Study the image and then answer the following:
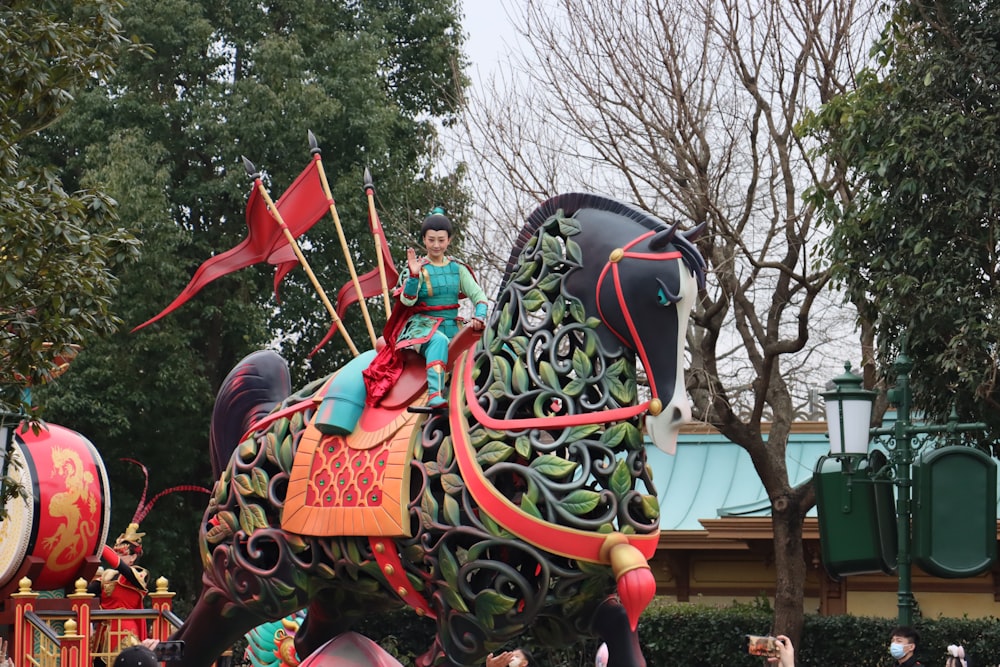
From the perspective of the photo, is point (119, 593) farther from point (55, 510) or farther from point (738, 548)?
point (738, 548)

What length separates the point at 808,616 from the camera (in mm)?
16781

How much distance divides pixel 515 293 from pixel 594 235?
0.53 meters

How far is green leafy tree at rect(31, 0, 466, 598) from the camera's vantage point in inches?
750

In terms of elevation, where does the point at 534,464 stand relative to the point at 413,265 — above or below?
below

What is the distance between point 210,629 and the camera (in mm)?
8500

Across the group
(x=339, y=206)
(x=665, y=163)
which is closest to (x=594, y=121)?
(x=665, y=163)

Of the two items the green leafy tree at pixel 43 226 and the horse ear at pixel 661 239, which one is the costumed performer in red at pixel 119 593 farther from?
the horse ear at pixel 661 239

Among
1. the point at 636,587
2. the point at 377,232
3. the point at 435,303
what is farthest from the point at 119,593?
the point at 636,587

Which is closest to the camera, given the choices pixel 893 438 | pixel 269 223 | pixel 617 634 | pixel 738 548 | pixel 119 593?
pixel 617 634

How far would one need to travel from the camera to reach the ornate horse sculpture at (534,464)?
23.0ft

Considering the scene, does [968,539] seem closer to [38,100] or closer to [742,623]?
[38,100]

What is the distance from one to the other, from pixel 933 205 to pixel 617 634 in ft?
22.3

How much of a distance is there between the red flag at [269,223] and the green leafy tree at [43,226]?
61 centimetres

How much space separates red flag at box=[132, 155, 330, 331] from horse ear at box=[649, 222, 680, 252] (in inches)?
111
